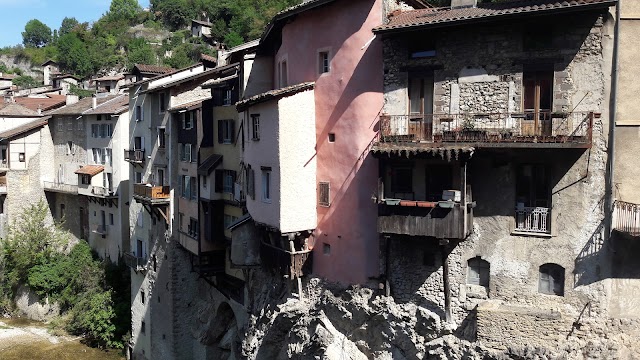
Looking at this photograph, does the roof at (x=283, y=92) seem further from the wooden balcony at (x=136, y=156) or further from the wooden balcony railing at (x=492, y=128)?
the wooden balcony at (x=136, y=156)

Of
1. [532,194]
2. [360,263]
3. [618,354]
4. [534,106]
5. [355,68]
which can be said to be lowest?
[618,354]

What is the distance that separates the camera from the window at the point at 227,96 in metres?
33.1

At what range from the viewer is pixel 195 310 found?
124ft

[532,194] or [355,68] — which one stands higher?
[355,68]

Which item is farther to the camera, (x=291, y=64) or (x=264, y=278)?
(x=264, y=278)

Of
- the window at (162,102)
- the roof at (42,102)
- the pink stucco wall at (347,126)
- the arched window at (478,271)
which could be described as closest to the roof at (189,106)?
the window at (162,102)

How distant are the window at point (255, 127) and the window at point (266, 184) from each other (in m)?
1.63

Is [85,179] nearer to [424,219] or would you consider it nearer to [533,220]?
[424,219]

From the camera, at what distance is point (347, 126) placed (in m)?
23.8

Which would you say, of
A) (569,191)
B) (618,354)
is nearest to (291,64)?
(569,191)

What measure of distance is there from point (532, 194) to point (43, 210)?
49.6 m

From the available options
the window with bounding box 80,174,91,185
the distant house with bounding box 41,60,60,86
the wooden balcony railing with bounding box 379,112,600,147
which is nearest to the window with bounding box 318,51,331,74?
the wooden balcony railing with bounding box 379,112,600,147

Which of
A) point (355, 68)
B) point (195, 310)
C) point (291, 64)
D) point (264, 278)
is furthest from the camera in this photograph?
point (195, 310)

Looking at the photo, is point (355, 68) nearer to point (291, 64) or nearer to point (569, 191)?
point (291, 64)
